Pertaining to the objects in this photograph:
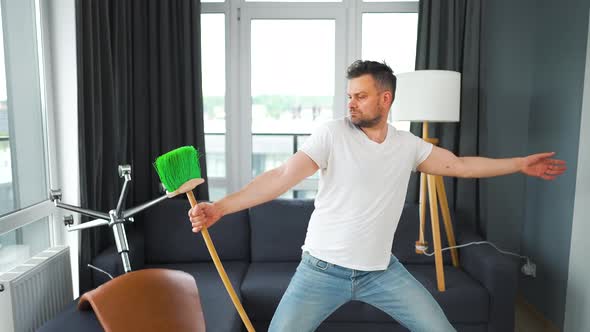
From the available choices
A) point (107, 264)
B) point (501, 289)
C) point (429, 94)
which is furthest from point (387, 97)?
point (107, 264)

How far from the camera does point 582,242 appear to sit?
2.47 metres

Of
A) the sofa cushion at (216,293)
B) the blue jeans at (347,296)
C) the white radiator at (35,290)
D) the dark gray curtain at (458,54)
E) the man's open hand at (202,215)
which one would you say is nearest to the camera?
the man's open hand at (202,215)

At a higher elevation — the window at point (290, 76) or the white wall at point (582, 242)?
the window at point (290, 76)

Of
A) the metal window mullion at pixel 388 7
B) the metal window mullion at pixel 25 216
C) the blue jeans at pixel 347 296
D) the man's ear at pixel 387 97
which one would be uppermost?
the metal window mullion at pixel 388 7

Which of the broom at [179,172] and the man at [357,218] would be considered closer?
the broom at [179,172]

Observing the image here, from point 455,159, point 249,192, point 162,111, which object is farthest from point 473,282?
point 162,111

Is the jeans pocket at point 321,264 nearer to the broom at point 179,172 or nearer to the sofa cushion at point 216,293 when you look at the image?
the broom at point 179,172

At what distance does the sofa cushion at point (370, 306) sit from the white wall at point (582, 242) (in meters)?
0.55

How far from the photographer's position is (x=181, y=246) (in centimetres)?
294

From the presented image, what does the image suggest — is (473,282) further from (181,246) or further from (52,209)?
(52,209)

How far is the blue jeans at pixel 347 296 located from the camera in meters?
1.71


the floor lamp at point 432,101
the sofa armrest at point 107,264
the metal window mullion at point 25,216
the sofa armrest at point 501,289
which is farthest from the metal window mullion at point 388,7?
the metal window mullion at point 25,216

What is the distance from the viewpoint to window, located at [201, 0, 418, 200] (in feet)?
10.9

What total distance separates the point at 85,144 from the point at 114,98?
15.3 inches
